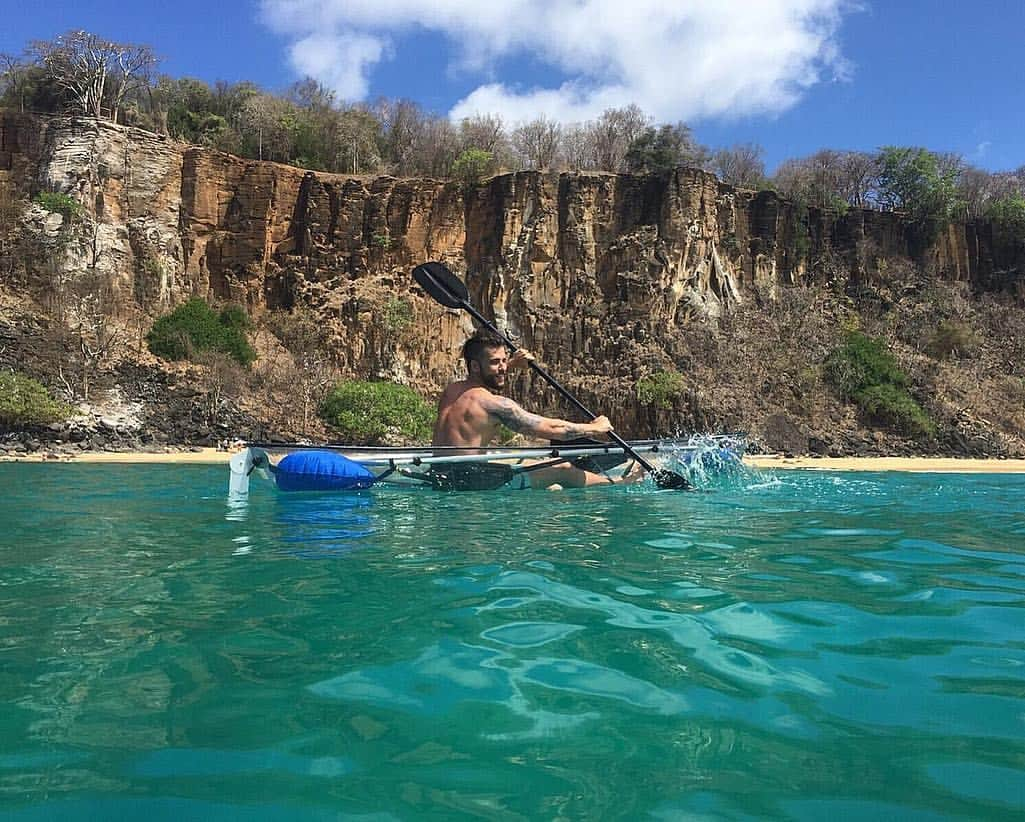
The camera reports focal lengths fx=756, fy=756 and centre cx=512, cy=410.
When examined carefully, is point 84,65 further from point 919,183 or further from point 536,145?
point 919,183

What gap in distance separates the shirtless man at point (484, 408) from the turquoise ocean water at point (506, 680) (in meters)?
2.69

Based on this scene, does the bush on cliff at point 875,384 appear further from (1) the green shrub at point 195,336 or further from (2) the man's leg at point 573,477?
(1) the green shrub at point 195,336

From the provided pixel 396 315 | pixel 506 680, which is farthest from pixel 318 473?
pixel 396 315

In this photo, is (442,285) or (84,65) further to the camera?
(84,65)

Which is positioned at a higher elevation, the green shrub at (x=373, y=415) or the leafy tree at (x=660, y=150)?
the leafy tree at (x=660, y=150)

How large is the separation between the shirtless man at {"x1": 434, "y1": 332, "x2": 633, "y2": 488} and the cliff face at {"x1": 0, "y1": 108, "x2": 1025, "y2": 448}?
59.3 ft

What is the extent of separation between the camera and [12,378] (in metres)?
17.9

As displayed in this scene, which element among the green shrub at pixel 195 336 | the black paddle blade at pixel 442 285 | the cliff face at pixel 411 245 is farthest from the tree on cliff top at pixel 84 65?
the black paddle blade at pixel 442 285

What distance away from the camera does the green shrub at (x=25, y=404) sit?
666 inches

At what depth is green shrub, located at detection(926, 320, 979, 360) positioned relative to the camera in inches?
1160

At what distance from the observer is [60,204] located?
24.1 metres

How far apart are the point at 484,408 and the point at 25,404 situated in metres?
14.7

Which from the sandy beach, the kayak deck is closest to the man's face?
the kayak deck

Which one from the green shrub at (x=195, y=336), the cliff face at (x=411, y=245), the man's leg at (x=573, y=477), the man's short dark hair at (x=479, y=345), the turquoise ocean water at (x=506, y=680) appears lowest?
the turquoise ocean water at (x=506, y=680)
